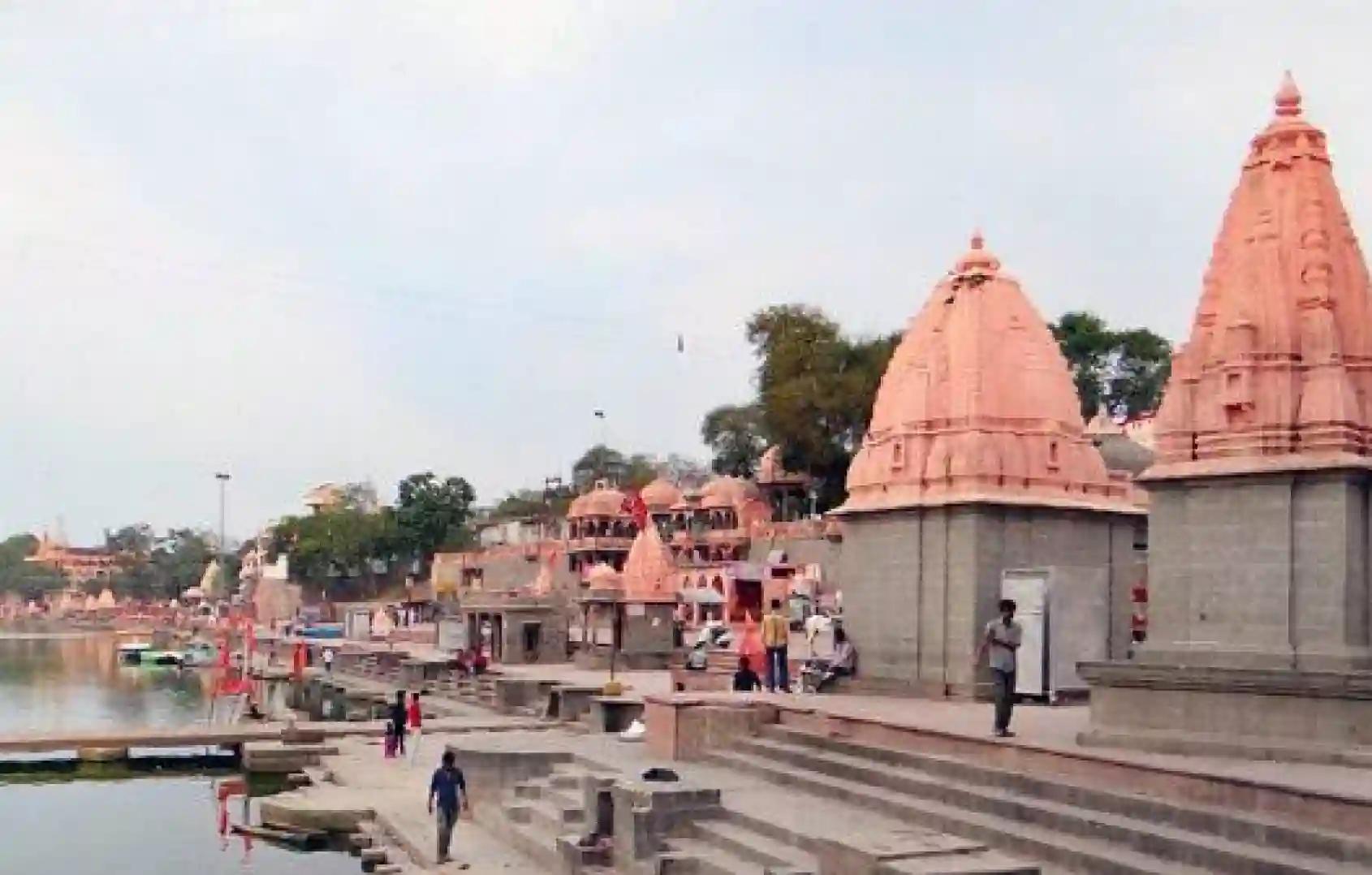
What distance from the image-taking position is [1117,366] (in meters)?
56.0

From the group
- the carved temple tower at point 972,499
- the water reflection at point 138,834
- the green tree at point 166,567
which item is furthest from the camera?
the green tree at point 166,567

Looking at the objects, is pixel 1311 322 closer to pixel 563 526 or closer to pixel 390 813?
pixel 390 813

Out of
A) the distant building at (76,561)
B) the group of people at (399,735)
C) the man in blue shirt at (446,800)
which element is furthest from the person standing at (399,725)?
the distant building at (76,561)

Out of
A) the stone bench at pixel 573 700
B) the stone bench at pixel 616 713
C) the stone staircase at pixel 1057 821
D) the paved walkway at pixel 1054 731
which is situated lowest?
the stone bench at pixel 573 700

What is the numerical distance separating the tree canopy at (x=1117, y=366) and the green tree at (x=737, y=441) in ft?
51.6

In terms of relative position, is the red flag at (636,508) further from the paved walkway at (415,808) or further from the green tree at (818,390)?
the paved walkway at (415,808)

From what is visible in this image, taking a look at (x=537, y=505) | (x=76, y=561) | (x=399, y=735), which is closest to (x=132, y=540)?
(x=76, y=561)

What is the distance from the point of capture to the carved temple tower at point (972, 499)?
1659 cm

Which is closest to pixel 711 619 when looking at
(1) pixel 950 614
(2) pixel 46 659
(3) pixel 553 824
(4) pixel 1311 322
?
(1) pixel 950 614

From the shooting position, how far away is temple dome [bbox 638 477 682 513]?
211 feet

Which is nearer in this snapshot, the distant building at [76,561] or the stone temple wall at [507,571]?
the stone temple wall at [507,571]

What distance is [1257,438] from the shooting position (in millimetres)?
11219

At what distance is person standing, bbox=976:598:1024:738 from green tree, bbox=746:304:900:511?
3311 centimetres

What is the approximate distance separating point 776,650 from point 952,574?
8.79 ft
